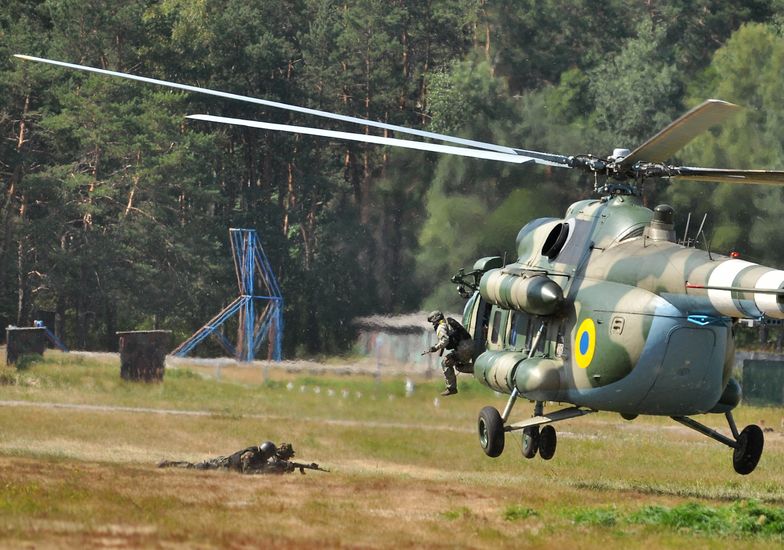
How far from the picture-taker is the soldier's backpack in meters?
27.0

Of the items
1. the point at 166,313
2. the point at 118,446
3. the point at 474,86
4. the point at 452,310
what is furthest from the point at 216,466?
the point at 474,86

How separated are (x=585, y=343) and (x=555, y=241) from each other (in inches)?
94.7

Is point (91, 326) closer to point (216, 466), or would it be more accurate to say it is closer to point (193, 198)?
point (193, 198)

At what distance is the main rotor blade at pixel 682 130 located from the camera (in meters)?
20.1

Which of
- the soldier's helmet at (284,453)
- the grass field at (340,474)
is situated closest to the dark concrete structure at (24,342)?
the grass field at (340,474)

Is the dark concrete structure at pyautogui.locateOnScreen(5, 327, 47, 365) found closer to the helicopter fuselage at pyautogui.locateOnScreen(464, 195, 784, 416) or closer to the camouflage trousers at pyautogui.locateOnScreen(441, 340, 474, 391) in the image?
the camouflage trousers at pyautogui.locateOnScreen(441, 340, 474, 391)

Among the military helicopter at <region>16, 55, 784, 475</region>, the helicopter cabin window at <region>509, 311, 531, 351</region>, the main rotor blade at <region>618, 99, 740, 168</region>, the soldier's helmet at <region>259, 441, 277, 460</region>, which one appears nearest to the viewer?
the main rotor blade at <region>618, 99, 740, 168</region>

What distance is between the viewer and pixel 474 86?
72125 millimetres

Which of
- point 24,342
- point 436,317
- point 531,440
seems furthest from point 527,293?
point 24,342

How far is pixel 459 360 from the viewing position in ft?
88.8

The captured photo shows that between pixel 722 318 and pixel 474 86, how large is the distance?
5158 cm

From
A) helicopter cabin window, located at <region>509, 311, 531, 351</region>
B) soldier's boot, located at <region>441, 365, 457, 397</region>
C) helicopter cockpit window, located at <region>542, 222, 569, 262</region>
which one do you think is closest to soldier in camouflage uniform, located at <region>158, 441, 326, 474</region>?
soldier's boot, located at <region>441, 365, 457, 397</region>

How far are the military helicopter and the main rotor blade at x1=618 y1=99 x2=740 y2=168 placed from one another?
0.12 ft

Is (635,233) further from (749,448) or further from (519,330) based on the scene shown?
(749,448)
